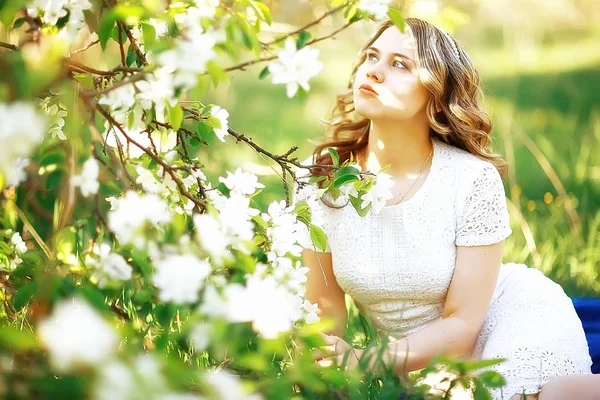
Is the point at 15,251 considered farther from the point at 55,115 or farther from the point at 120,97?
the point at 120,97

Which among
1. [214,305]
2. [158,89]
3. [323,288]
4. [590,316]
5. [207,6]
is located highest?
[207,6]

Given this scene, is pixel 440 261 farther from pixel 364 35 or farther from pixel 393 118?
pixel 364 35

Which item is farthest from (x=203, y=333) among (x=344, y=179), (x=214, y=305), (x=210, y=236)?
(x=344, y=179)

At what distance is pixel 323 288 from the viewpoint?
8.39 feet

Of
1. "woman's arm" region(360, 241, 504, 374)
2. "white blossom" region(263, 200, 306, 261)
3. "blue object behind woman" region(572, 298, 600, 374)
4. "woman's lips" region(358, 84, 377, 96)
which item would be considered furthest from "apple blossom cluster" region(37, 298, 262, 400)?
"blue object behind woman" region(572, 298, 600, 374)

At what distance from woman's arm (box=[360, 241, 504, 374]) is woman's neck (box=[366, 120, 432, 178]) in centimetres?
31

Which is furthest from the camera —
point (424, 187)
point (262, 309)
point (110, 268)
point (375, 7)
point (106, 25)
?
point (424, 187)

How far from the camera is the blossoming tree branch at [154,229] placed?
3.36 feet

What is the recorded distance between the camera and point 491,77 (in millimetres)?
7863

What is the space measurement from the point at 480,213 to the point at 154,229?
116cm

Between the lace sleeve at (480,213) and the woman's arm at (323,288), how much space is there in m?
0.44

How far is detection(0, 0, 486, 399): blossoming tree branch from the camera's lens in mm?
1025

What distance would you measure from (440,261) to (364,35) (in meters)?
0.82

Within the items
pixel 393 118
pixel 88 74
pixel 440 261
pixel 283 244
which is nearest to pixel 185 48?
pixel 283 244
